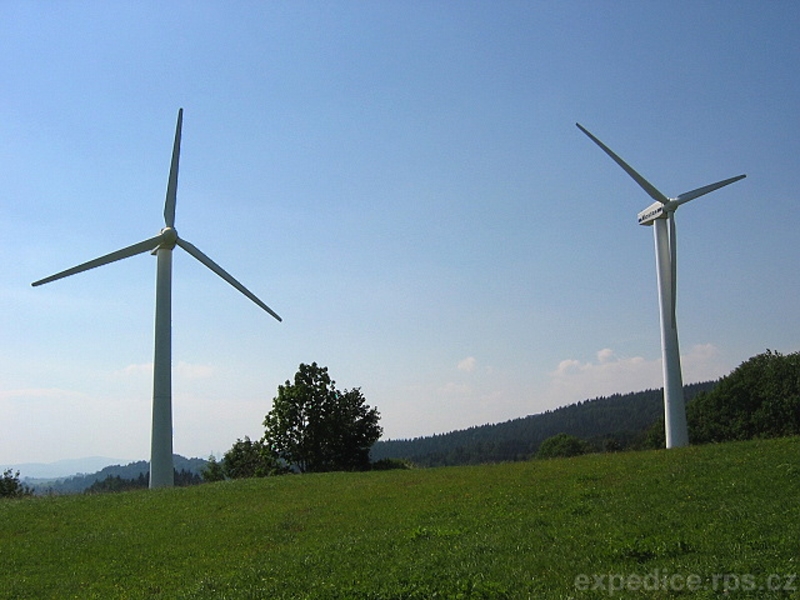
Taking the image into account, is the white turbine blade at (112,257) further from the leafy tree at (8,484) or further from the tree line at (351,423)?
the leafy tree at (8,484)

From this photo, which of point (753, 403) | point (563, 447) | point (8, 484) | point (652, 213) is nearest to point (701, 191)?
point (652, 213)

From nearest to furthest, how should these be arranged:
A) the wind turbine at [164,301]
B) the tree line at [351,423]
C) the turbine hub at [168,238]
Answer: the wind turbine at [164,301]
the turbine hub at [168,238]
the tree line at [351,423]

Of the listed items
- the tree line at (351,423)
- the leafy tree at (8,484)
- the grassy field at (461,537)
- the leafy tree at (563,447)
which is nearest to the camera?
the grassy field at (461,537)

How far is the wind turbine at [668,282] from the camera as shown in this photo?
3631 centimetres

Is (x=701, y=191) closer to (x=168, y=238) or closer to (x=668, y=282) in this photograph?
(x=668, y=282)

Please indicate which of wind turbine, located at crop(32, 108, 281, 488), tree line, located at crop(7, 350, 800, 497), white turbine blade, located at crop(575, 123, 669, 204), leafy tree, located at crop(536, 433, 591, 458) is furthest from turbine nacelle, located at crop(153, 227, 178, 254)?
leafy tree, located at crop(536, 433, 591, 458)

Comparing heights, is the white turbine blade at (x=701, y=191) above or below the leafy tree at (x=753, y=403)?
above

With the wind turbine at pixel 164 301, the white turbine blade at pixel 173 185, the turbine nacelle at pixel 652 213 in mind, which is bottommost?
the wind turbine at pixel 164 301

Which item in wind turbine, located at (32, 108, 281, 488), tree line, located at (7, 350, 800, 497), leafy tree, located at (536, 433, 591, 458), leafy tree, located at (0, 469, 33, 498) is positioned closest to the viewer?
wind turbine, located at (32, 108, 281, 488)

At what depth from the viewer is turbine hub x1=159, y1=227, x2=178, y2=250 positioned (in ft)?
129

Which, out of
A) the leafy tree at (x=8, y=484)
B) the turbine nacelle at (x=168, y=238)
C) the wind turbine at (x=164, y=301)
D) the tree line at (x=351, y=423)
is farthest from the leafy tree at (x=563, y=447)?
the turbine nacelle at (x=168, y=238)

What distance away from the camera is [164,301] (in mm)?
37781

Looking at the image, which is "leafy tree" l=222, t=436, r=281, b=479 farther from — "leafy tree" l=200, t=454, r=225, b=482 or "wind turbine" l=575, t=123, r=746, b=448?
"wind turbine" l=575, t=123, r=746, b=448

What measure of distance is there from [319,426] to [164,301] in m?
27.2
